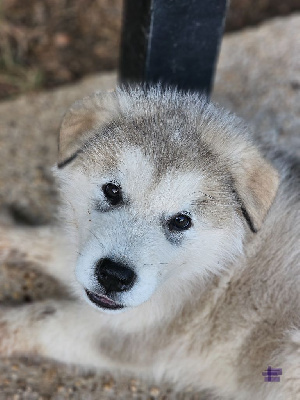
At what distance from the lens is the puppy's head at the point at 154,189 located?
233cm

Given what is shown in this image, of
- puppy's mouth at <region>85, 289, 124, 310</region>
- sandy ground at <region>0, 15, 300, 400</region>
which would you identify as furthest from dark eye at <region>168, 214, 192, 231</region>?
sandy ground at <region>0, 15, 300, 400</region>

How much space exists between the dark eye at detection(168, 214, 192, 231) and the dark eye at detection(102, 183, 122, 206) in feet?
0.84

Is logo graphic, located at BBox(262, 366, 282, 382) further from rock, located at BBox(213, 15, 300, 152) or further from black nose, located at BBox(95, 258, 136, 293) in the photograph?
rock, located at BBox(213, 15, 300, 152)

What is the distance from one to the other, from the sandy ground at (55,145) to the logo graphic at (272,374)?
0.54 metres

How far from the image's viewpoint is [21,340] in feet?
9.81

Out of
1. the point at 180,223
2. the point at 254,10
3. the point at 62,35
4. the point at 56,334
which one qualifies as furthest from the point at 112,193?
the point at 254,10

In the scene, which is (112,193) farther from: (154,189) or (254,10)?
(254,10)

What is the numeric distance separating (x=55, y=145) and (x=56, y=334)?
1657mm

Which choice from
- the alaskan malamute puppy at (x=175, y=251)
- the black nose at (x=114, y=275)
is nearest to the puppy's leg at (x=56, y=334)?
the alaskan malamute puppy at (x=175, y=251)

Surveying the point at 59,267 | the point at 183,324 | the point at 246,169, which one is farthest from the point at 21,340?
the point at 246,169

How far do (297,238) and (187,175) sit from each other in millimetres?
763

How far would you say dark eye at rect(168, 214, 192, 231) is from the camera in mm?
2430

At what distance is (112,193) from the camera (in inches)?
96.3

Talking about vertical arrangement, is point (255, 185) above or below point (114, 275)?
above
